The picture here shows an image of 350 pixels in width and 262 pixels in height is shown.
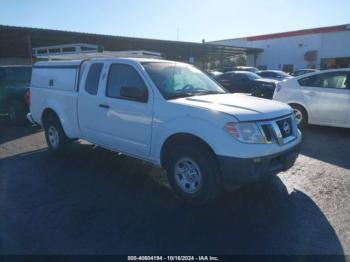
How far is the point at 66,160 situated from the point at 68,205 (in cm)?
207

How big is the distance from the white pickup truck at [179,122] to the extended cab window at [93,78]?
0.06 feet

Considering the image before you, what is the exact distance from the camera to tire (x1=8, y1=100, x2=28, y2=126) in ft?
30.6

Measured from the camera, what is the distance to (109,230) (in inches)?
135

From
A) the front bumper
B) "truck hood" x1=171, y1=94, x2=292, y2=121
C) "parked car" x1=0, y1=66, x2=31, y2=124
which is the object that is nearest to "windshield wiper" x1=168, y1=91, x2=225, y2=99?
"truck hood" x1=171, y1=94, x2=292, y2=121

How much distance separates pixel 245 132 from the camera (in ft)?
11.7

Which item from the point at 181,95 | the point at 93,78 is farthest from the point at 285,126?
the point at 93,78

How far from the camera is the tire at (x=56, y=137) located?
6.04m

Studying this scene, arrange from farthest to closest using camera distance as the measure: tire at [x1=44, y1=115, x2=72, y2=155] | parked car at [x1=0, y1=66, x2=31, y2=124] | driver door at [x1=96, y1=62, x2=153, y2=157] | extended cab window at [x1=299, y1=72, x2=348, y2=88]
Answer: parked car at [x1=0, y1=66, x2=31, y2=124], extended cab window at [x1=299, y1=72, x2=348, y2=88], tire at [x1=44, y1=115, x2=72, y2=155], driver door at [x1=96, y1=62, x2=153, y2=157]

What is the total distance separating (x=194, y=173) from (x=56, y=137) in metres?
3.46

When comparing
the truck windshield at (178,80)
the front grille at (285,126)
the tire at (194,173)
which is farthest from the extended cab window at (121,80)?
the front grille at (285,126)

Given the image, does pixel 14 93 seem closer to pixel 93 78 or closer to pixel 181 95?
pixel 93 78

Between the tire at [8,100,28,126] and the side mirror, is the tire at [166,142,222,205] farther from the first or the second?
the tire at [8,100,28,126]

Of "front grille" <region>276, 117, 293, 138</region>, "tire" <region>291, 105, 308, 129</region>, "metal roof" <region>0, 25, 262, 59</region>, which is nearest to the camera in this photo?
"front grille" <region>276, 117, 293, 138</region>

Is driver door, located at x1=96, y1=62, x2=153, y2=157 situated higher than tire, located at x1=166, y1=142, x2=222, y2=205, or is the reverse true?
driver door, located at x1=96, y1=62, x2=153, y2=157
